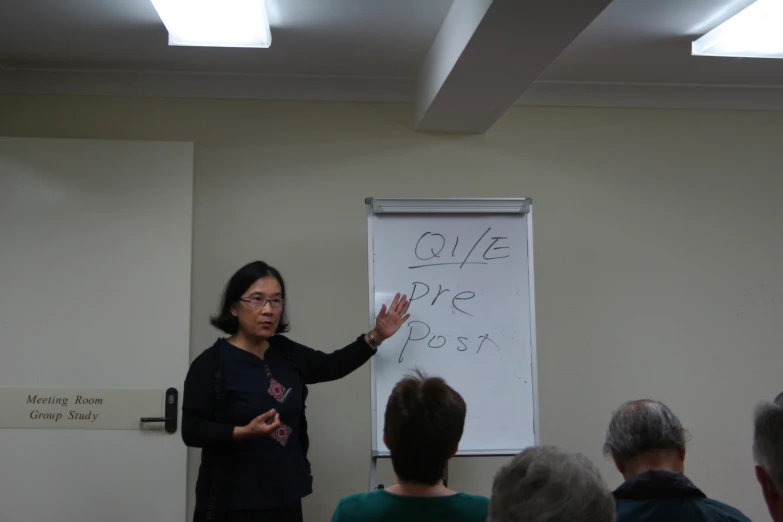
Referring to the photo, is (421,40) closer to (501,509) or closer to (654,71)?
(654,71)

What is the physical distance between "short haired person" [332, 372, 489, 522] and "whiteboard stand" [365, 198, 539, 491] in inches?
43.1

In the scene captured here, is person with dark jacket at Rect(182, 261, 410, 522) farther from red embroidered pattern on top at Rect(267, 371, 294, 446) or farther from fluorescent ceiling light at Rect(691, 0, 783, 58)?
fluorescent ceiling light at Rect(691, 0, 783, 58)

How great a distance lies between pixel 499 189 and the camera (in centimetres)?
323

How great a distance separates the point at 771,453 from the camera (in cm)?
107

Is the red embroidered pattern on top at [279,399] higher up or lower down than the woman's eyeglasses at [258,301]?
lower down

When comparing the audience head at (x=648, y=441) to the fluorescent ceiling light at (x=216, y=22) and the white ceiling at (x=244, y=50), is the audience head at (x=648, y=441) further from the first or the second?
the fluorescent ceiling light at (x=216, y=22)

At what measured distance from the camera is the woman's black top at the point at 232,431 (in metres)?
2.08

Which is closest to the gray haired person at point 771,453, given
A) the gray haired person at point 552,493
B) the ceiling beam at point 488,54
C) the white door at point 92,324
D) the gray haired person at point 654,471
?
the gray haired person at point 552,493

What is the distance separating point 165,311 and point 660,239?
7.60 feet

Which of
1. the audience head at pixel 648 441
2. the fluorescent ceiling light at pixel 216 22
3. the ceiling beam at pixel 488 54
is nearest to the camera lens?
the audience head at pixel 648 441

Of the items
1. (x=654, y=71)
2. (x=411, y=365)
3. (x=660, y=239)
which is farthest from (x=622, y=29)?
(x=411, y=365)

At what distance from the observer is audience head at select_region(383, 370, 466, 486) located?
1416 mm

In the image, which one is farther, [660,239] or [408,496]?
[660,239]

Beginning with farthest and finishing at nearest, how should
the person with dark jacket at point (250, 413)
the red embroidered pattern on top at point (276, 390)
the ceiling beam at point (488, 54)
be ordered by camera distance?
the red embroidered pattern on top at point (276, 390) → the person with dark jacket at point (250, 413) → the ceiling beam at point (488, 54)
